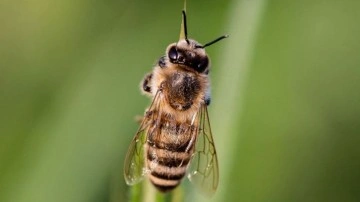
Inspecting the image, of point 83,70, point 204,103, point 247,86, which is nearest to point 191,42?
point 204,103

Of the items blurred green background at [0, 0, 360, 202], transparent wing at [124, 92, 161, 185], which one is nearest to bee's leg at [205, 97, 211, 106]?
transparent wing at [124, 92, 161, 185]

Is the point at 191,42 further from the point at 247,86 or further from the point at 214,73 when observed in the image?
the point at 247,86

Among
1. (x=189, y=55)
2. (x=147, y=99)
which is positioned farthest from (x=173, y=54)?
(x=147, y=99)

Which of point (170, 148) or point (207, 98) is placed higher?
point (207, 98)

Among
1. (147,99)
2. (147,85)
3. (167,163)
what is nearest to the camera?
(167,163)

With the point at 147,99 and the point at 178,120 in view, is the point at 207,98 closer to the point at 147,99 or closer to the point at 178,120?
the point at 178,120

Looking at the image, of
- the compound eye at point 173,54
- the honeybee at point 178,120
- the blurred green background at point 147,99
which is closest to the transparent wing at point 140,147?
the honeybee at point 178,120

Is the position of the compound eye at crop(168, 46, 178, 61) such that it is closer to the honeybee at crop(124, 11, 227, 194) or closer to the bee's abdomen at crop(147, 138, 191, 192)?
the honeybee at crop(124, 11, 227, 194)
